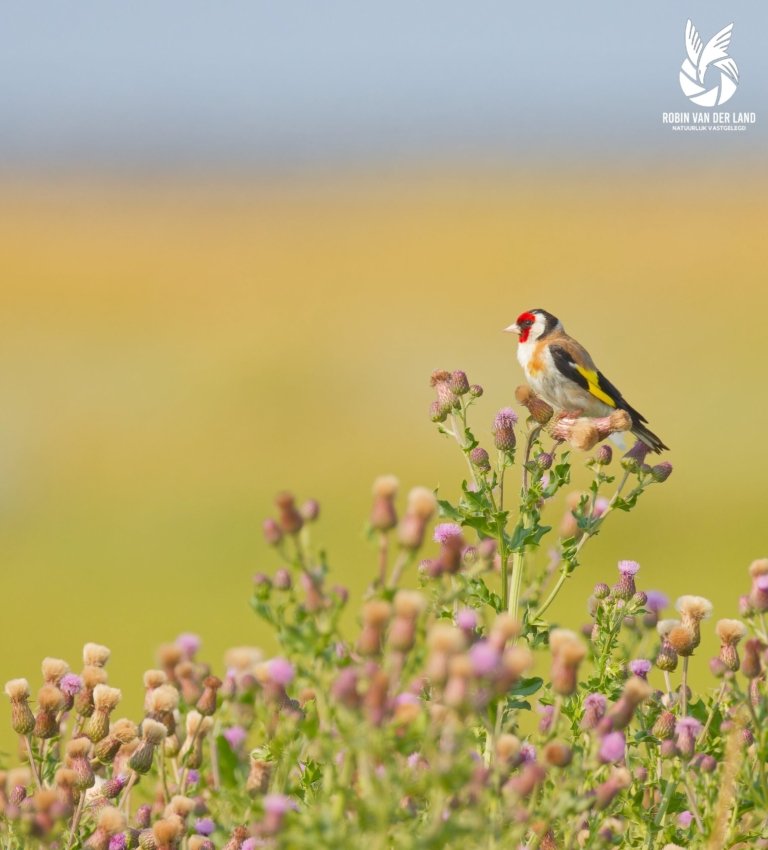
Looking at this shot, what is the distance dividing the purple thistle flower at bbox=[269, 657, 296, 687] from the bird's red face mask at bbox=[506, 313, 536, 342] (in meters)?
3.60

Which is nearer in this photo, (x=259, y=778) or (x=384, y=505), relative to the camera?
(x=384, y=505)

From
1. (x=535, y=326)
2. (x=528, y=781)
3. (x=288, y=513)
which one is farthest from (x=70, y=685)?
(x=535, y=326)

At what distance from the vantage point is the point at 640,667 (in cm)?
308

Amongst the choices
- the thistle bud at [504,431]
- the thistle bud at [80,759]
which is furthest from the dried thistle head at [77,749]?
the thistle bud at [504,431]

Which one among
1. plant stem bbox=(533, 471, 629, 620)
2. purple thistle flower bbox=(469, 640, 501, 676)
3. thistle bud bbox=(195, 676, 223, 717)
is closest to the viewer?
purple thistle flower bbox=(469, 640, 501, 676)

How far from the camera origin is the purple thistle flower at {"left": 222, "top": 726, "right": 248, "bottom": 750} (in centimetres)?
224

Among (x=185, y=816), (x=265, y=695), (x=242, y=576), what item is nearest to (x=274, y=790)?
(x=265, y=695)

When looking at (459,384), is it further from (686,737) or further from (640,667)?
(686,737)

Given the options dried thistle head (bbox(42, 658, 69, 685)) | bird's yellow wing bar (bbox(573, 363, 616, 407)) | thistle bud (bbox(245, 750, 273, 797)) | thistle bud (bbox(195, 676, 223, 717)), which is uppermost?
bird's yellow wing bar (bbox(573, 363, 616, 407))

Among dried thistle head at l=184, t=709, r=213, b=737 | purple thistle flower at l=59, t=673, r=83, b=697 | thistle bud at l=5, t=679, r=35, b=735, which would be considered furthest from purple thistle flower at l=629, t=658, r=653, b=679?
thistle bud at l=5, t=679, r=35, b=735

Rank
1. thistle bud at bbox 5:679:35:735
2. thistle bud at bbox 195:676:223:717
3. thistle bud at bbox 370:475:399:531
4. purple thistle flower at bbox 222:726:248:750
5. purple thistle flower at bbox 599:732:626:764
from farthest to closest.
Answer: thistle bud at bbox 195:676:223:717 → thistle bud at bbox 5:679:35:735 → purple thistle flower at bbox 222:726:248:750 → purple thistle flower at bbox 599:732:626:764 → thistle bud at bbox 370:475:399:531

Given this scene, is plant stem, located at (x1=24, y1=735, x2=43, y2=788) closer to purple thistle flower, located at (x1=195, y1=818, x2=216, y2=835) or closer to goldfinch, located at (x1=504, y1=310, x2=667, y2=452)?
purple thistle flower, located at (x1=195, y1=818, x2=216, y2=835)

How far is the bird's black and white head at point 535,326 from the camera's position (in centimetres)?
536

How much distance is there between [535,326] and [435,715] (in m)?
3.79
